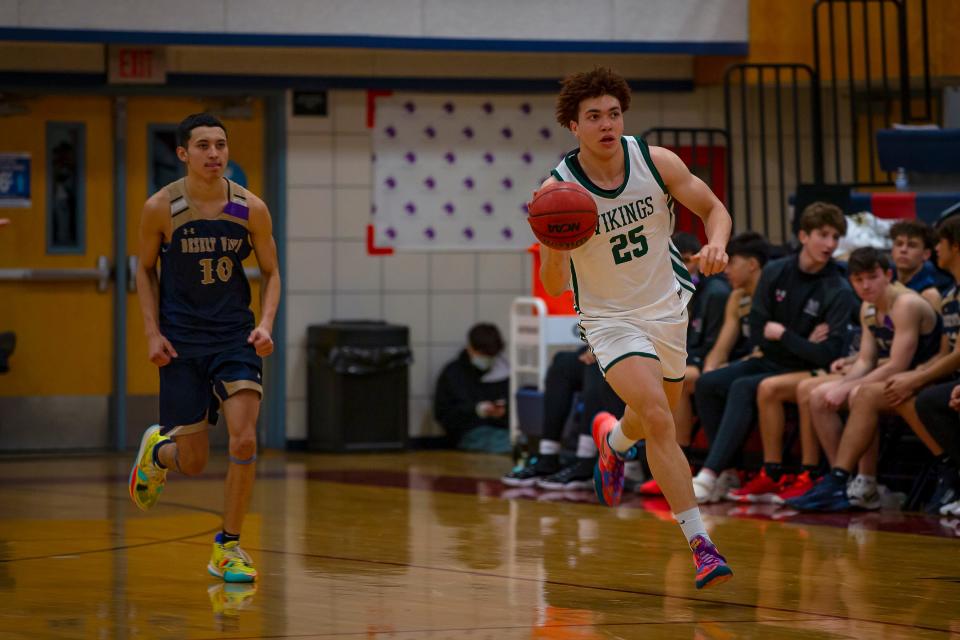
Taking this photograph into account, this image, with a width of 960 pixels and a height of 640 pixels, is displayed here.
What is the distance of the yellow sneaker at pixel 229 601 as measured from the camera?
419 centimetres

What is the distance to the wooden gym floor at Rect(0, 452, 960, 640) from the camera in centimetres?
416

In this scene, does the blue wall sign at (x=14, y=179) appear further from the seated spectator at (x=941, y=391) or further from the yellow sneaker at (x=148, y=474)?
the seated spectator at (x=941, y=391)

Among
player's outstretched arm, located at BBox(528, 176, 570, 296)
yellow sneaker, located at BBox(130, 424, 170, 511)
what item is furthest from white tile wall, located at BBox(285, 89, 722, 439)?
player's outstretched arm, located at BBox(528, 176, 570, 296)

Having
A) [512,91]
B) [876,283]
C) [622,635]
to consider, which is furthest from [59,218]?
[622,635]

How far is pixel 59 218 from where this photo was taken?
10.3 m

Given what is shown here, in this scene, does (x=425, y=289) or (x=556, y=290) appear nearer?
(x=556, y=290)

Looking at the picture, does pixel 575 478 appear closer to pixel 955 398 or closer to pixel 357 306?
pixel 955 398

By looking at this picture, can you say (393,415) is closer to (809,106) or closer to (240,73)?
(240,73)

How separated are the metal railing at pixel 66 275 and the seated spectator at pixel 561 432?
11.8 feet

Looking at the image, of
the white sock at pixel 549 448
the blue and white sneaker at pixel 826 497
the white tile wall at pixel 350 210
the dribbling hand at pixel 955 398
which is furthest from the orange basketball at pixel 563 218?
the white tile wall at pixel 350 210

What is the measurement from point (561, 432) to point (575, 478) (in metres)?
0.40

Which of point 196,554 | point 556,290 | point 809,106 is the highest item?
point 809,106

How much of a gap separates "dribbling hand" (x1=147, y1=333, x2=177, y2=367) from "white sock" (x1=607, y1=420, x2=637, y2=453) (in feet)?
5.41

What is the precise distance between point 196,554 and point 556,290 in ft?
6.16
